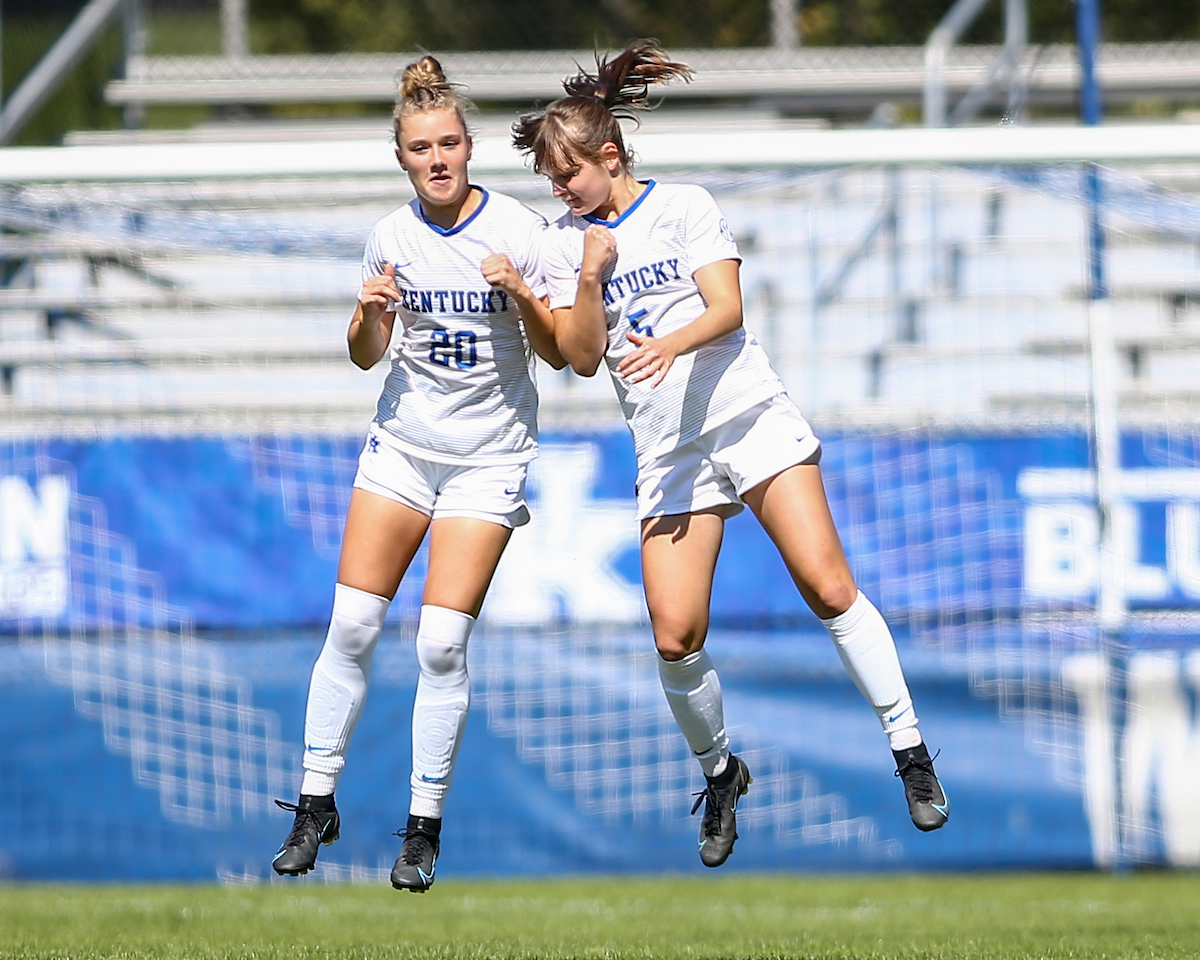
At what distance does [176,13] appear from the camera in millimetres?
16641

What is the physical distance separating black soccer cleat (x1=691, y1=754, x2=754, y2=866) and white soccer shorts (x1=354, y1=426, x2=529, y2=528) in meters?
1.05

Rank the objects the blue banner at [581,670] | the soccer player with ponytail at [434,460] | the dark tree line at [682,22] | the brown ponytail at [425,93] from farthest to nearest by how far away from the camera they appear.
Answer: the dark tree line at [682,22], the blue banner at [581,670], the soccer player with ponytail at [434,460], the brown ponytail at [425,93]

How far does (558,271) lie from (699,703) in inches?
55.3

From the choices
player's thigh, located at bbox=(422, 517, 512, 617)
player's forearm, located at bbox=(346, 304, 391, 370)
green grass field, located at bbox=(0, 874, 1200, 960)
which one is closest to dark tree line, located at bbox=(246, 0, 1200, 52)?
green grass field, located at bbox=(0, 874, 1200, 960)

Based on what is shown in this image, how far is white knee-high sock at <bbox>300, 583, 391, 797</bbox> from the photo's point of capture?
4859 millimetres

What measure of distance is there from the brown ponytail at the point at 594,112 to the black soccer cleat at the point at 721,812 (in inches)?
75.9

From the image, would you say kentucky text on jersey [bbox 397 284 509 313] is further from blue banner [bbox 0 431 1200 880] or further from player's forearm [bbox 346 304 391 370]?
blue banner [bbox 0 431 1200 880]

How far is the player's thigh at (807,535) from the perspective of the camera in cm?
476

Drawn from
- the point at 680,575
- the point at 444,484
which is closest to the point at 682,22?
the point at 444,484

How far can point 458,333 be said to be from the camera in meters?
4.86

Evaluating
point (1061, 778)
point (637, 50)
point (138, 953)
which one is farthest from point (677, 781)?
point (637, 50)

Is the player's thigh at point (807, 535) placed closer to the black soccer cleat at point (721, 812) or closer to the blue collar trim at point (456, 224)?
the black soccer cleat at point (721, 812)

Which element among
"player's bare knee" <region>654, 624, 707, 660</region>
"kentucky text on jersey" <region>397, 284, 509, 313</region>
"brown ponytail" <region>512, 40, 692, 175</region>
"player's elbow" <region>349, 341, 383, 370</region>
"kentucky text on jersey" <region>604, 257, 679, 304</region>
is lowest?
"player's bare knee" <region>654, 624, 707, 660</region>

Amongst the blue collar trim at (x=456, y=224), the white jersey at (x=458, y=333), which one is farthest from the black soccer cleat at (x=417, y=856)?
the blue collar trim at (x=456, y=224)
